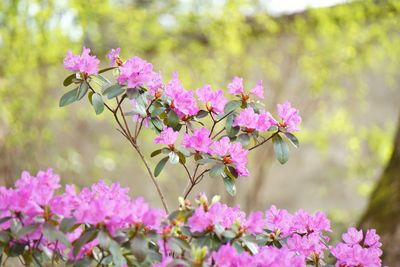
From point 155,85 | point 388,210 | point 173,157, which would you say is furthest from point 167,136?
point 388,210

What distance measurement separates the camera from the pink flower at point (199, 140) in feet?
5.06

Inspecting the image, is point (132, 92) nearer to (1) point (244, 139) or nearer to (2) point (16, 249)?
(1) point (244, 139)

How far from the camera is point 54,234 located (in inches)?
49.2

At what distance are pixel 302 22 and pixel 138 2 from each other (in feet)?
6.61

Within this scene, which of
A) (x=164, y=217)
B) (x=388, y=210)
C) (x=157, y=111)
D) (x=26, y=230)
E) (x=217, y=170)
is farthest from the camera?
(x=388, y=210)

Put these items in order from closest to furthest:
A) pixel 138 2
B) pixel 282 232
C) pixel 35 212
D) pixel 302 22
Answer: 1. pixel 35 212
2. pixel 282 232
3. pixel 302 22
4. pixel 138 2

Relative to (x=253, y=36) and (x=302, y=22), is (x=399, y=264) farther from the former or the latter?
(x=253, y=36)

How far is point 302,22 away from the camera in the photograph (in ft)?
18.3

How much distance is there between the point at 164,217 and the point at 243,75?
4.45 m

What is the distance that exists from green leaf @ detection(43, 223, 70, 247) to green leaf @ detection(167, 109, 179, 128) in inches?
19.1

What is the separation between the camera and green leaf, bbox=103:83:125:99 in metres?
1.53

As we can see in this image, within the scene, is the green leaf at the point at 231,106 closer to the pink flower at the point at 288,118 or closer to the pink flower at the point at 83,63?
the pink flower at the point at 288,118

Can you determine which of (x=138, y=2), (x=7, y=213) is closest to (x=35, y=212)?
(x=7, y=213)

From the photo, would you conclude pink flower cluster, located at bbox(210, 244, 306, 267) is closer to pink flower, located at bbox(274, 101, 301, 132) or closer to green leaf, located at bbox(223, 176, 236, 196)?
green leaf, located at bbox(223, 176, 236, 196)
